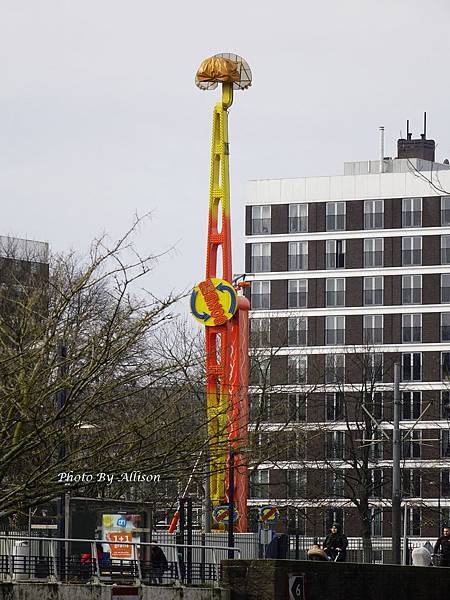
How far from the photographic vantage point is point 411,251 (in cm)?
9850

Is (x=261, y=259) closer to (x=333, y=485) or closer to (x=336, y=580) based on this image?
(x=333, y=485)

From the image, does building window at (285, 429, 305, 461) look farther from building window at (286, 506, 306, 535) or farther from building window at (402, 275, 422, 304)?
building window at (402, 275, 422, 304)

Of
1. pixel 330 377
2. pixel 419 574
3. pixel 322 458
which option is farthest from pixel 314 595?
pixel 330 377

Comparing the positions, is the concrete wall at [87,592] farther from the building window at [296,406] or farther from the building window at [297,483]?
the building window at [297,483]

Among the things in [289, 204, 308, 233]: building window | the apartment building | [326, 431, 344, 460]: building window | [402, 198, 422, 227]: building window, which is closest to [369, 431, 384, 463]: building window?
the apartment building

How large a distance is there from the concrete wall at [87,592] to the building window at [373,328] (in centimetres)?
6585

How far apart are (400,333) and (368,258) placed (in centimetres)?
482

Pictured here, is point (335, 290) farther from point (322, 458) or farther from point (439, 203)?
point (322, 458)

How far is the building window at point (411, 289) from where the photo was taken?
3861 inches

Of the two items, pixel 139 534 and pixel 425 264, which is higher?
pixel 425 264

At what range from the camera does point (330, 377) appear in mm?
90438

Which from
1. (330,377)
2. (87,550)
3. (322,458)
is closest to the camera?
(87,550)

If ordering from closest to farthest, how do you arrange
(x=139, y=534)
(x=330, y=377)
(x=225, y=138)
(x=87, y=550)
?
(x=87, y=550), (x=139, y=534), (x=225, y=138), (x=330, y=377)

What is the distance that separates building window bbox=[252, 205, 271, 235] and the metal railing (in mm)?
67923
